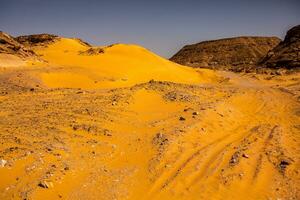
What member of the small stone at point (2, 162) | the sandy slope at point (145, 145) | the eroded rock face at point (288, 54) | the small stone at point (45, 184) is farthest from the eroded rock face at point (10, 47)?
the eroded rock face at point (288, 54)

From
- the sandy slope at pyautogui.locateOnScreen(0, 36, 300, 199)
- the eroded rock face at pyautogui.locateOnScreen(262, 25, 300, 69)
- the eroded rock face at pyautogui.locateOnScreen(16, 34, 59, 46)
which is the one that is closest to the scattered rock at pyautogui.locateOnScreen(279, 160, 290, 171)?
the sandy slope at pyautogui.locateOnScreen(0, 36, 300, 199)

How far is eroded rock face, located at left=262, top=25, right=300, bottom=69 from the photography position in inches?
1274

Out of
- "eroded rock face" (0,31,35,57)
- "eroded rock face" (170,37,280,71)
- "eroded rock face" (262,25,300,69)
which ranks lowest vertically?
"eroded rock face" (170,37,280,71)

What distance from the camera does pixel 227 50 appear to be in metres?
62.0

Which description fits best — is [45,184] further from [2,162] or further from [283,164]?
[283,164]

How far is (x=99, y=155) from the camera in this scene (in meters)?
6.96

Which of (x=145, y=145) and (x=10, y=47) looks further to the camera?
(x=10, y=47)

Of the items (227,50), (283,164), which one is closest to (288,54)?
(227,50)

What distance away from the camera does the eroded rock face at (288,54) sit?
3237cm

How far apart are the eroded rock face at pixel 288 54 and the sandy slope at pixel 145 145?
21.2m

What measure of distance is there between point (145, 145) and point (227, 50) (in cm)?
5689

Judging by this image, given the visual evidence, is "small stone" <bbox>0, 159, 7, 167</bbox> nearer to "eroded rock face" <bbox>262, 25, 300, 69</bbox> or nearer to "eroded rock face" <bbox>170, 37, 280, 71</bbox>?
"eroded rock face" <bbox>262, 25, 300, 69</bbox>

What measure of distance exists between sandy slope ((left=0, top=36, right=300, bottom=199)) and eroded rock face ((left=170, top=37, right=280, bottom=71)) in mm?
45894

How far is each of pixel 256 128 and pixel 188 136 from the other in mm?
2284
